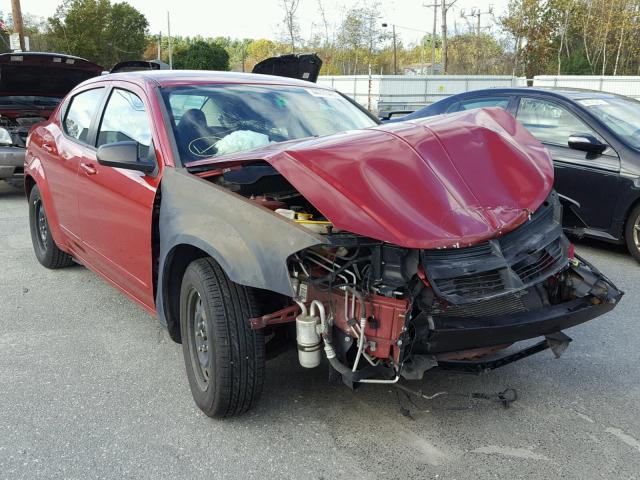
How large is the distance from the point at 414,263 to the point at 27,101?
9279 millimetres

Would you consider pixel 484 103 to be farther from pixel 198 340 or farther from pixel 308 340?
pixel 308 340

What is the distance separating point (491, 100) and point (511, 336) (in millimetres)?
4725

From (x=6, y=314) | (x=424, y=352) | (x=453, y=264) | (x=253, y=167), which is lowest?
(x=6, y=314)

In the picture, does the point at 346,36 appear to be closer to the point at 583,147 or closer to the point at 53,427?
the point at 583,147

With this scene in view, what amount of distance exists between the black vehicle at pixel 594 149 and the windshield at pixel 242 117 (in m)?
2.66

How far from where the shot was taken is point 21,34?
2170cm

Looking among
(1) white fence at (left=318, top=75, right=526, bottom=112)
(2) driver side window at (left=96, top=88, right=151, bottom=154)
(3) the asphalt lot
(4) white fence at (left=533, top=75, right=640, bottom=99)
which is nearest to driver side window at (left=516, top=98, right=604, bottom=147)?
(3) the asphalt lot

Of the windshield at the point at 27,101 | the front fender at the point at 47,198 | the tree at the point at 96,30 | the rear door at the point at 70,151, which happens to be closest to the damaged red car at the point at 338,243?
the rear door at the point at 70,151

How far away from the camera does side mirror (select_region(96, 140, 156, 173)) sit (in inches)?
132

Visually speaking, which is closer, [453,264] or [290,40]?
[453,264]

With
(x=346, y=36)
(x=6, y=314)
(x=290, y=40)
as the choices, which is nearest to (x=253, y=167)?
(x=6, y=314)

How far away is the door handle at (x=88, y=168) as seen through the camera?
13.2 ft

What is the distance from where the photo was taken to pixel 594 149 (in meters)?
5.77

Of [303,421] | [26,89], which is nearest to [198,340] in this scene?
[303,421]
